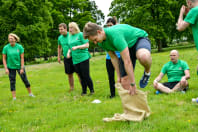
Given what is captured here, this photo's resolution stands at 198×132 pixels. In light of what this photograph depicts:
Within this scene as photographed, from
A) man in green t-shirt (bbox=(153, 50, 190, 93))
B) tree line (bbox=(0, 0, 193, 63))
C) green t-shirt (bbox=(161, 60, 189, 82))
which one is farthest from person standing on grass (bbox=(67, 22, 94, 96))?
tree line (bbox=(0, 0, 193, 63))

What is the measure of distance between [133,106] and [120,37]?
1336mm

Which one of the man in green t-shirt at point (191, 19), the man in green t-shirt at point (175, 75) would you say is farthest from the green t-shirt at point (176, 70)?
the man in green t-shirt at point (191, 19)

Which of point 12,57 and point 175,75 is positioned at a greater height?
point 12,57

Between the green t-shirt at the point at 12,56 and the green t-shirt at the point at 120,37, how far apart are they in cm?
423

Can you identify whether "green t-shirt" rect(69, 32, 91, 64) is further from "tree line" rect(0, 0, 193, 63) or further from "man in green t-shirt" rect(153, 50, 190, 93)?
"tree line" rect(0, 0, 193, 63)

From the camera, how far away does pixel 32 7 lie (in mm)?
32625

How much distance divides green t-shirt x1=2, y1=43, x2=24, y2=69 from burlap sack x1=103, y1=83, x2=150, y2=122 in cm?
432

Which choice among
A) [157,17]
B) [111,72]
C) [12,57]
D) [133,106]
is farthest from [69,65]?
[157,17]

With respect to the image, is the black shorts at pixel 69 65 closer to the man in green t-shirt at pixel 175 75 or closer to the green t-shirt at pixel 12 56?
the green t-shirt at pixel 12 56

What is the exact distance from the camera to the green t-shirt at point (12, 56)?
277 inches

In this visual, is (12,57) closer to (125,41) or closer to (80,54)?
(80,54)

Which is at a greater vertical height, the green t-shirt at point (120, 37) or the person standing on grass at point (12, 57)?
the green t-shirt at point (120, 37)

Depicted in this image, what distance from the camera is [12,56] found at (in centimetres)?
701

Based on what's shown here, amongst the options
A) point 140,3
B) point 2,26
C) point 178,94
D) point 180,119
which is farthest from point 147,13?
point 180,119
